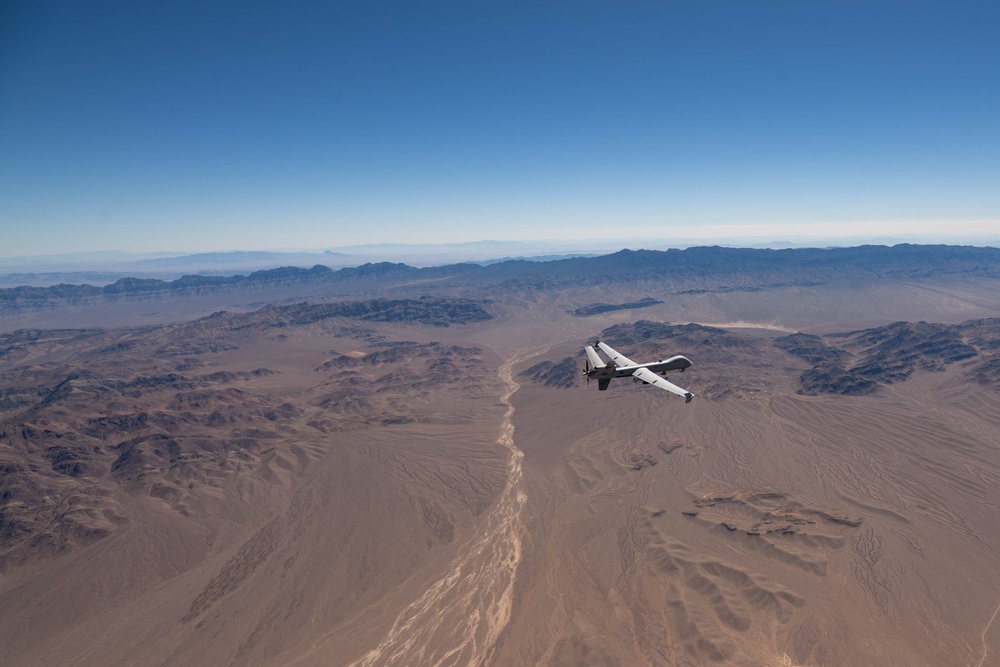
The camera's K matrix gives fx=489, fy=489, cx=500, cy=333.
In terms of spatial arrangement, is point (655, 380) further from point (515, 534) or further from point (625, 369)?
point (515, 534)

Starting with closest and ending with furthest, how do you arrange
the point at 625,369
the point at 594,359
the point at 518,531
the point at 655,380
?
the point at 655,380 < the point at 625,369 < the point at 594,359 < the point at 518,531

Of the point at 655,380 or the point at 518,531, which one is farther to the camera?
the point at 518,531

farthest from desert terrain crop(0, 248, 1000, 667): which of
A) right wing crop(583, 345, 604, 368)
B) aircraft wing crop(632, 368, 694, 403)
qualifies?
right wing crop(583, 345, 604, 368)

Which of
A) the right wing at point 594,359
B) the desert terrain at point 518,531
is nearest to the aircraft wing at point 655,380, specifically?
the right wing at point 594,359

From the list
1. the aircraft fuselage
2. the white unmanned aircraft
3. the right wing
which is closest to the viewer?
the white unmanned aircraft

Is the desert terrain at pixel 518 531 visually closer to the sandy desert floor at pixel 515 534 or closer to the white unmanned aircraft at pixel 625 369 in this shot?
the sandy desert floor at pixel 515 534

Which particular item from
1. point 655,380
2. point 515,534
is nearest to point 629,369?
point 655,380

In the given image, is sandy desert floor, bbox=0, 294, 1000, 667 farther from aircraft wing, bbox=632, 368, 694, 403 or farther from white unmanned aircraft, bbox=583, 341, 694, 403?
aircraft wing, bbox=632, 368, 694, 403

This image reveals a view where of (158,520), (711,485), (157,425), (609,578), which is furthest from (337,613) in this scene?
(157,425)
